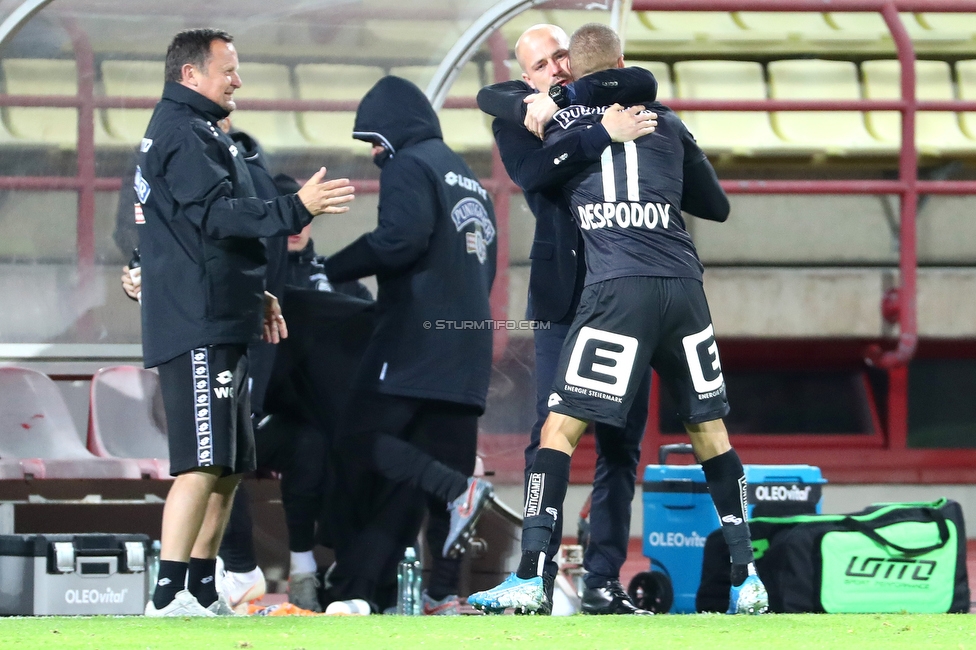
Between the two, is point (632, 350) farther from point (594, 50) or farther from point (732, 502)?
point (594, 50)

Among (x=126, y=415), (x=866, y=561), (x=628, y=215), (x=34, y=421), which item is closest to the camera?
(x=628, y=215)

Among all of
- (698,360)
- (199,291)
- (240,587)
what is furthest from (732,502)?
(240,587)

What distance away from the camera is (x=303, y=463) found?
525cm

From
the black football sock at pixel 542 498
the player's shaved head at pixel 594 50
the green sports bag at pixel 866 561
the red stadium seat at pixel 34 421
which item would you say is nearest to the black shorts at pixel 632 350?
the black football sock at pixel 542 498

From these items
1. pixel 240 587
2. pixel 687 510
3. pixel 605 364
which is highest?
pixel 605 364

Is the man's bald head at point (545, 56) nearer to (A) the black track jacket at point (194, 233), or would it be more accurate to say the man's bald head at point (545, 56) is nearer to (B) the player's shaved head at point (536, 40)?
(B) the player's shaved head at point (536, 40)

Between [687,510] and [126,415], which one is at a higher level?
[126,415]

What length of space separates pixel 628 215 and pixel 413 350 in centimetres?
127

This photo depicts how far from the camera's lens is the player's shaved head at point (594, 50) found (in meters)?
4.19

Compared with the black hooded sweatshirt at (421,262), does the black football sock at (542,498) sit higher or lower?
lower

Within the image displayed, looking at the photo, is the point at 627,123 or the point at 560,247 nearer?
the point at 627,123

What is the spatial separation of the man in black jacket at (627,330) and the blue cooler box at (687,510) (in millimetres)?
1522

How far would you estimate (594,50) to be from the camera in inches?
165

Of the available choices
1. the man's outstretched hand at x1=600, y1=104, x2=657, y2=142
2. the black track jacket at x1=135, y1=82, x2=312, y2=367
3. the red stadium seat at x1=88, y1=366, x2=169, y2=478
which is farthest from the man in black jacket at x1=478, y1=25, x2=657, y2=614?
the red stadium seat at x1=88, y1=366, x2=169, y2=478
